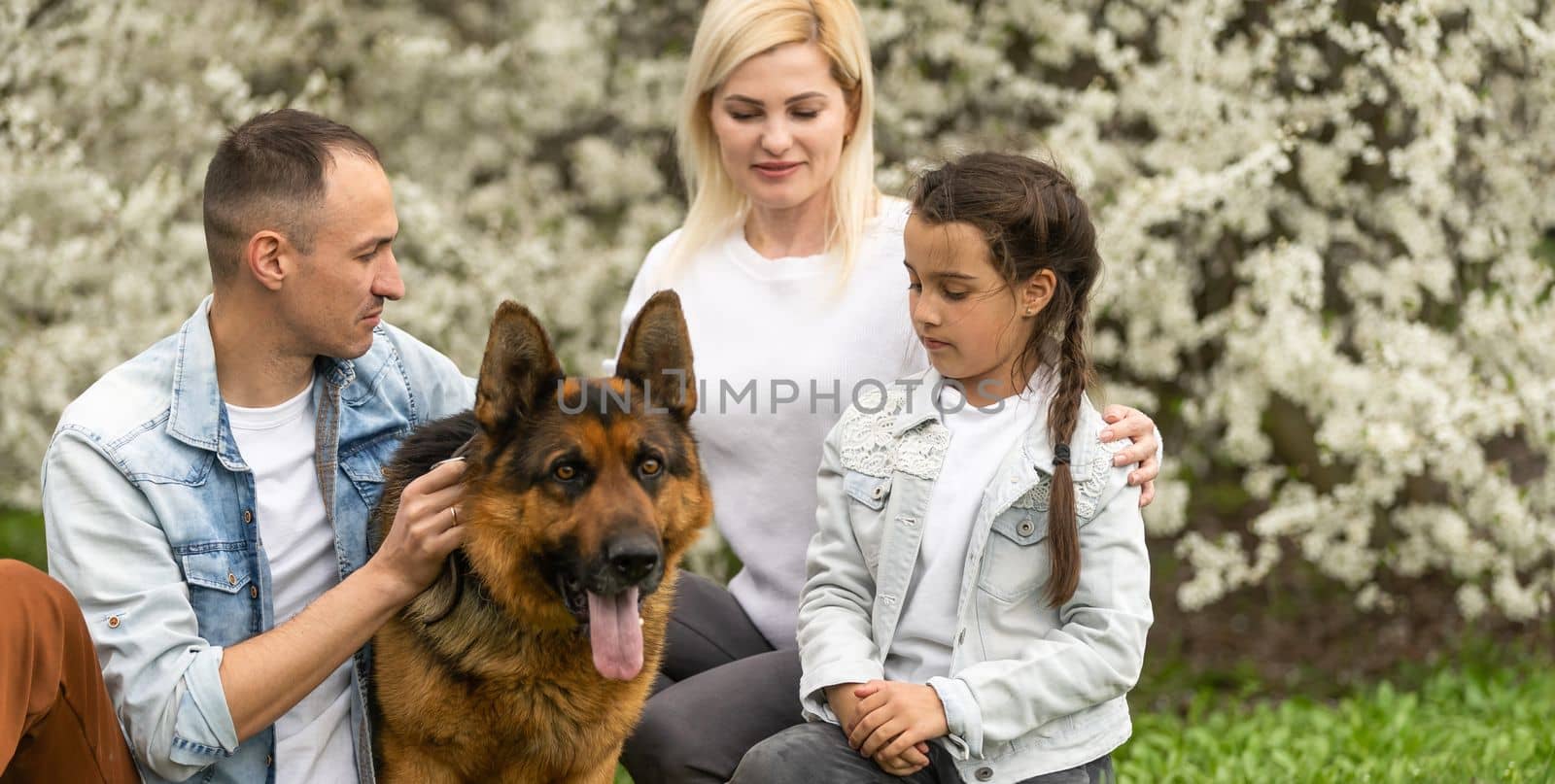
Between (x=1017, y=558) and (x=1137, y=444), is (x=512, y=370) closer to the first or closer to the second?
(x=1017, y=558)

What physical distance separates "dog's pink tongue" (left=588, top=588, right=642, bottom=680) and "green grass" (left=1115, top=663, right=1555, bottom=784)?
7.06 ft

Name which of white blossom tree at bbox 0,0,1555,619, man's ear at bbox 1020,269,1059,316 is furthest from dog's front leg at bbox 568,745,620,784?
white blossom tree at bbox 0,0,1555,619

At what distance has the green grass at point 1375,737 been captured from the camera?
446 centimetres

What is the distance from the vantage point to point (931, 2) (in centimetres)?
646

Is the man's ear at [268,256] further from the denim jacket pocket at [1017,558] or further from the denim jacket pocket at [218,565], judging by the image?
the denim jacket pocket at [1017,558]

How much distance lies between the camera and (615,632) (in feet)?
10.3

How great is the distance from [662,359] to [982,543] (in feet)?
3.01

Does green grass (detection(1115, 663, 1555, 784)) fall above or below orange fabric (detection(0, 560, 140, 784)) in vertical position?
below

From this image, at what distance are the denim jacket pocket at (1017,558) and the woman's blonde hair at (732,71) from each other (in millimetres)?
1078

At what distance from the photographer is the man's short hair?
3.28 metres

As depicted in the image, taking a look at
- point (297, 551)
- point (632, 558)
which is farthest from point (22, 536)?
point (632, 558)

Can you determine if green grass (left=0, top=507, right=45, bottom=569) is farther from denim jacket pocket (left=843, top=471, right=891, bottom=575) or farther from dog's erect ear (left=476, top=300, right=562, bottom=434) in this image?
denim jacket pocket (left=843, top=471, right=891, bottom=575)

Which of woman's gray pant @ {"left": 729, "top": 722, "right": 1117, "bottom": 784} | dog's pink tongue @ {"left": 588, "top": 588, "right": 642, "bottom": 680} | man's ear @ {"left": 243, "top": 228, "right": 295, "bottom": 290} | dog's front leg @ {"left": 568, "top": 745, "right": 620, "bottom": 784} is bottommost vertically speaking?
dog's front leg @ {"left": 568, "top": 745, "right": 620, "bottom": 784}

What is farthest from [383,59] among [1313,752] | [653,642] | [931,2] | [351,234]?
[1313,752]
